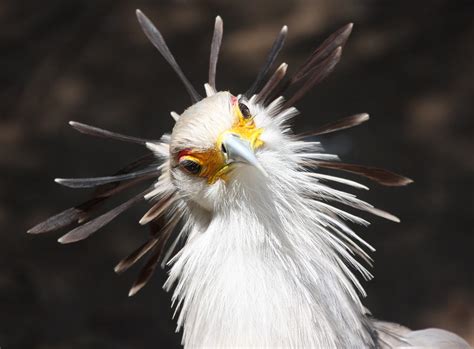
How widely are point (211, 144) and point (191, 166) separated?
74mm

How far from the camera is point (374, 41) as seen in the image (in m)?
4.00

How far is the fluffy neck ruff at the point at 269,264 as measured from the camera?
185 cm

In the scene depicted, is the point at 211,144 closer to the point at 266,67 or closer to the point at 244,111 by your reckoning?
the point at 244,111

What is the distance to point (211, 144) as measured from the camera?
179 cm

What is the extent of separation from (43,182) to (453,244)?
5.85 feet

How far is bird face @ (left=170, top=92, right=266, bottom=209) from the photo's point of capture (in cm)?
178

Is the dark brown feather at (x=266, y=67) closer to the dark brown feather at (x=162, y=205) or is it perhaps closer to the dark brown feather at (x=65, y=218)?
the dark brown feather at (x=162, y=205)

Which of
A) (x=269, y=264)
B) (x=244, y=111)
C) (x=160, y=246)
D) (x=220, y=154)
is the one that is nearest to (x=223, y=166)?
(x=220, y=154)

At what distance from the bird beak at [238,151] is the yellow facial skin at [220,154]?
1cm

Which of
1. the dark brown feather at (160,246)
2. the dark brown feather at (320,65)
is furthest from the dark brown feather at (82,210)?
the dark brown feather at (320,65)

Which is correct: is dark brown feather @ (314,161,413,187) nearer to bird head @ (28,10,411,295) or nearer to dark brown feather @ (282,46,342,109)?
bird head @ (28,10,411,295)

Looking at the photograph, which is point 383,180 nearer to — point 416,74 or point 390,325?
point 390,325

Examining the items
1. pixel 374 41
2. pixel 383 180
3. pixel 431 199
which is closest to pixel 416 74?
pixel 374 41

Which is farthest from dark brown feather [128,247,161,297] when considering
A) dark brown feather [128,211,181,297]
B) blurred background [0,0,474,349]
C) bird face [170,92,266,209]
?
blurred background [0,0,474,349]
